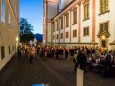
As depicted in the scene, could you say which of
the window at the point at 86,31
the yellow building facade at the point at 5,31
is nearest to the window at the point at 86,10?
the window at the point at 86,31

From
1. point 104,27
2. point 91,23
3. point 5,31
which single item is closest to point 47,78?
point 5,31

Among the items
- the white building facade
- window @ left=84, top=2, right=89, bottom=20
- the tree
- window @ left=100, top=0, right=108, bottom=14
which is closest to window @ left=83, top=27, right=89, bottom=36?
the white building facade

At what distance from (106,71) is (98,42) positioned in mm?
18164

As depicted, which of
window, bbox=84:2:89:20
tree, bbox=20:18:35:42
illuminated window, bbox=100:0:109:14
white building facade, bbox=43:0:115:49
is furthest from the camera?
tree, bbox=20:18:35:42

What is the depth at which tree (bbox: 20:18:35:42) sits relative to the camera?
8794cm

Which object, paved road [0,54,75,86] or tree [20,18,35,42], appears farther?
tree [20,18,35,42]

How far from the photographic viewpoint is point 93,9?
34.3 meters

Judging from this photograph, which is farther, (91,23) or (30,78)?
(91,23)

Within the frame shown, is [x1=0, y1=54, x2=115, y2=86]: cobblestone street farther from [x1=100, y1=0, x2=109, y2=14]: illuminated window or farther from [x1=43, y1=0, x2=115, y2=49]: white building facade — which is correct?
[x1=100, y1=0, x2=109, y2=14]: illuminated window

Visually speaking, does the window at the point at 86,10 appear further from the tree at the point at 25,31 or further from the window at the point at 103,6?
the tree at the point at 25,31

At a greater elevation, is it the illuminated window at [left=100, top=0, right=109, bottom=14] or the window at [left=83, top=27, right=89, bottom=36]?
the illuminated window at [left=100, top=0, right=109, bottom=14]

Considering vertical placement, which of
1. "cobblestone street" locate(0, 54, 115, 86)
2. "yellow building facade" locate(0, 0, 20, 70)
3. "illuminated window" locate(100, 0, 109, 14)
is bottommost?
"cobblestone street" locate(0, 54, 115, 86)

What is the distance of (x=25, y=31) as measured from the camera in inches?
3516

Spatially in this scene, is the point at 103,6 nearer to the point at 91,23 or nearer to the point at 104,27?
the point at 104,27
